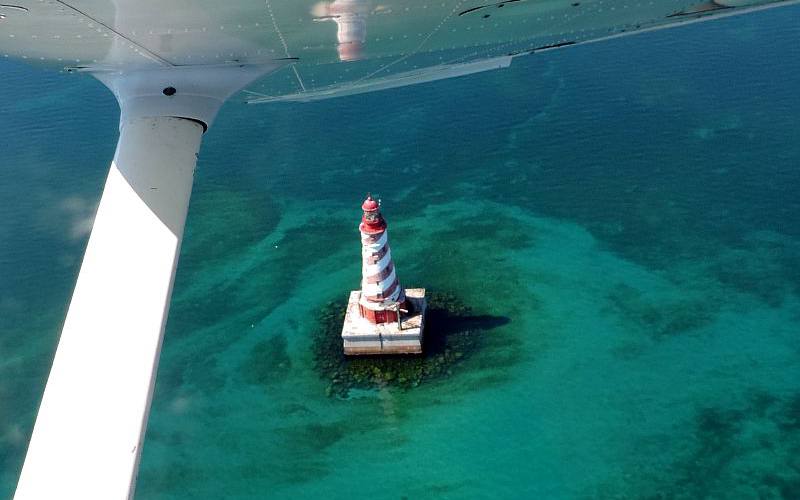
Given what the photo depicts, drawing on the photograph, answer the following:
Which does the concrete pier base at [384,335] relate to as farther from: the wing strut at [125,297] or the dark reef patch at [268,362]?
the wing strut at [125,297]

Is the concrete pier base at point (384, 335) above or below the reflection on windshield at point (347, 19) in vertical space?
below

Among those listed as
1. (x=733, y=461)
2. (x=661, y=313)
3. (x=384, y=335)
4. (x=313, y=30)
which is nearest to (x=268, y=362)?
(x=384, y=335)

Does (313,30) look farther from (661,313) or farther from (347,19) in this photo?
(661,313)

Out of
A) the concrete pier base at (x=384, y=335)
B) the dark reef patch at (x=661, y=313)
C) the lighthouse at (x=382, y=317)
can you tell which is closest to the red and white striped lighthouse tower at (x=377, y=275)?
the lighthouse at (x=382, y=317)

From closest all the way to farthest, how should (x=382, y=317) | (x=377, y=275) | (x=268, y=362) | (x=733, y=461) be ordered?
(x=733, y=461), (x=377, y=275), (x=382, y=317), (x=268, y=362)

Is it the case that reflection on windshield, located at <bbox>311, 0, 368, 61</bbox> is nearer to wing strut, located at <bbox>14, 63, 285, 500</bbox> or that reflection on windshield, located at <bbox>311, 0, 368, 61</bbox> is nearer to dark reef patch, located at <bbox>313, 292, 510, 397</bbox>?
wing strut, located at <bbox>14, 63, 285, 500</bbox>

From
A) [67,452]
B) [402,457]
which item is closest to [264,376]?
[402,457]

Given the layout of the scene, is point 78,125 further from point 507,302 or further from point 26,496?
point 26,496
